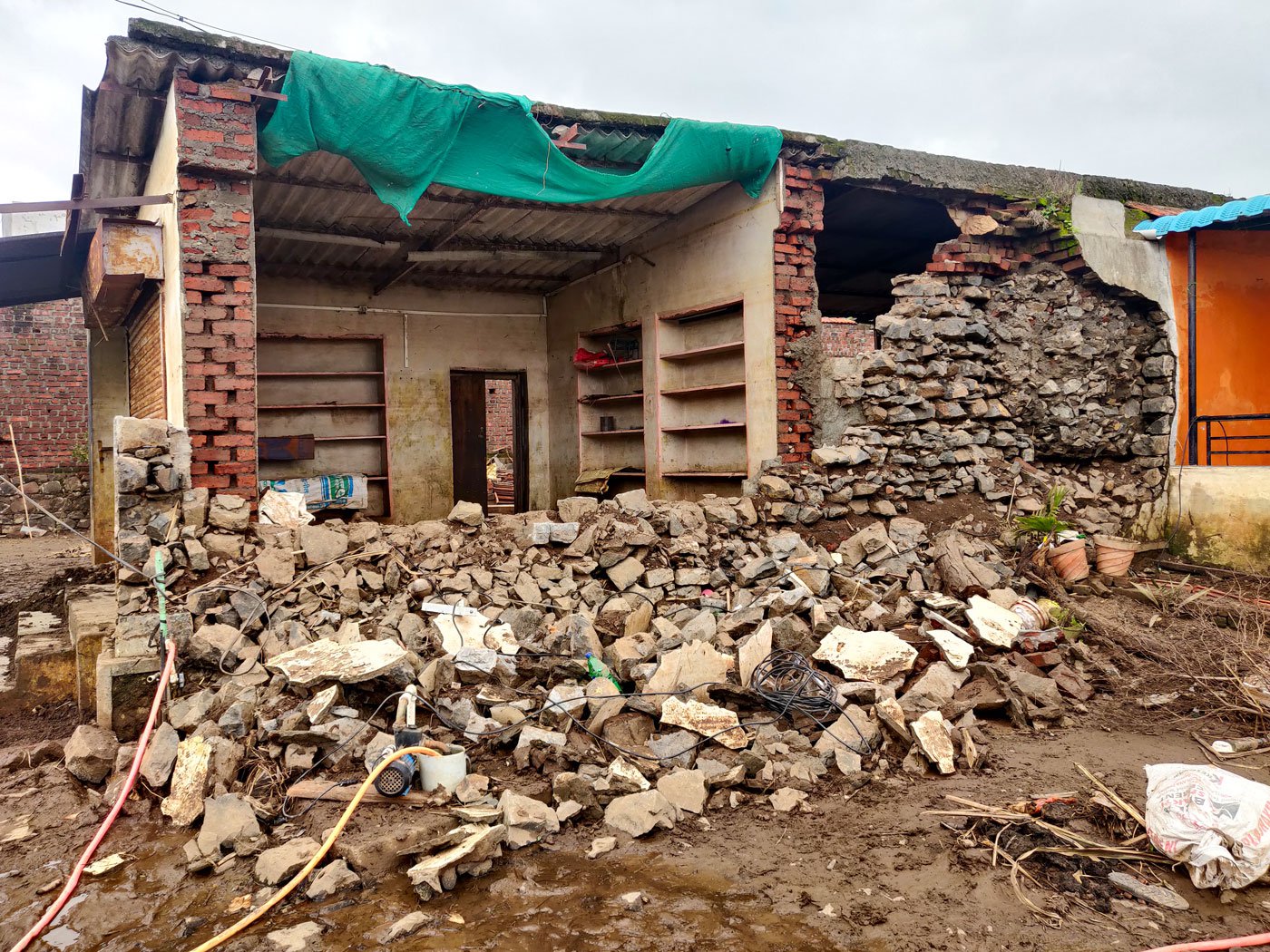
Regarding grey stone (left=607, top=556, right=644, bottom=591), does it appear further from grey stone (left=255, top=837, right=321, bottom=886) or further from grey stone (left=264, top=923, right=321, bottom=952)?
grey stone (left=264, top=923, right=321, bottom=952)

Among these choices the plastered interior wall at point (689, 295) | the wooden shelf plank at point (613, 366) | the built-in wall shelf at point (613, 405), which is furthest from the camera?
the built-in wall shelf at point (613, 405)

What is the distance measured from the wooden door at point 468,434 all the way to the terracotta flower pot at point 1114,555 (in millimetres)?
7541

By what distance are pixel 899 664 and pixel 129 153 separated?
25.5 ft

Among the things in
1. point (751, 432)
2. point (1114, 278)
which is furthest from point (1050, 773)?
point (1114, 278)

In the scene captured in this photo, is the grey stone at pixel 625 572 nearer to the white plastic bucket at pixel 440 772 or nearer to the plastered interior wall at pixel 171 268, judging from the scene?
the white plastic bucket at pixel 440 772

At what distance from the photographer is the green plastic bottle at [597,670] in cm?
498

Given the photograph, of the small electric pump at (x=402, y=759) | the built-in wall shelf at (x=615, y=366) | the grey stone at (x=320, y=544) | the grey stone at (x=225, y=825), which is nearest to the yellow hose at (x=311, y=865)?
the small electric pump at (x=402, y=759)

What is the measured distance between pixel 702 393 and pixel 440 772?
5.57 meters

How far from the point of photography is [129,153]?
7457 mm

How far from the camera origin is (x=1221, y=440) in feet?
28.3

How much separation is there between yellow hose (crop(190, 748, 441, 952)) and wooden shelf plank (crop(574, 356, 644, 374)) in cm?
638

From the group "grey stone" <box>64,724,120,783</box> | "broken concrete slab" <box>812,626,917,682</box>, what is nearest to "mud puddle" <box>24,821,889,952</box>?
"grey stone" <box>64,724,120,783</box>

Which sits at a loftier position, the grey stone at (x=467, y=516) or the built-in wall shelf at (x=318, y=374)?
the built-in wall shelf at (x=318, y=374)

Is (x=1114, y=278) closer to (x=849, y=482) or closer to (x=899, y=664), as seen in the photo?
(x=849, y=482)
